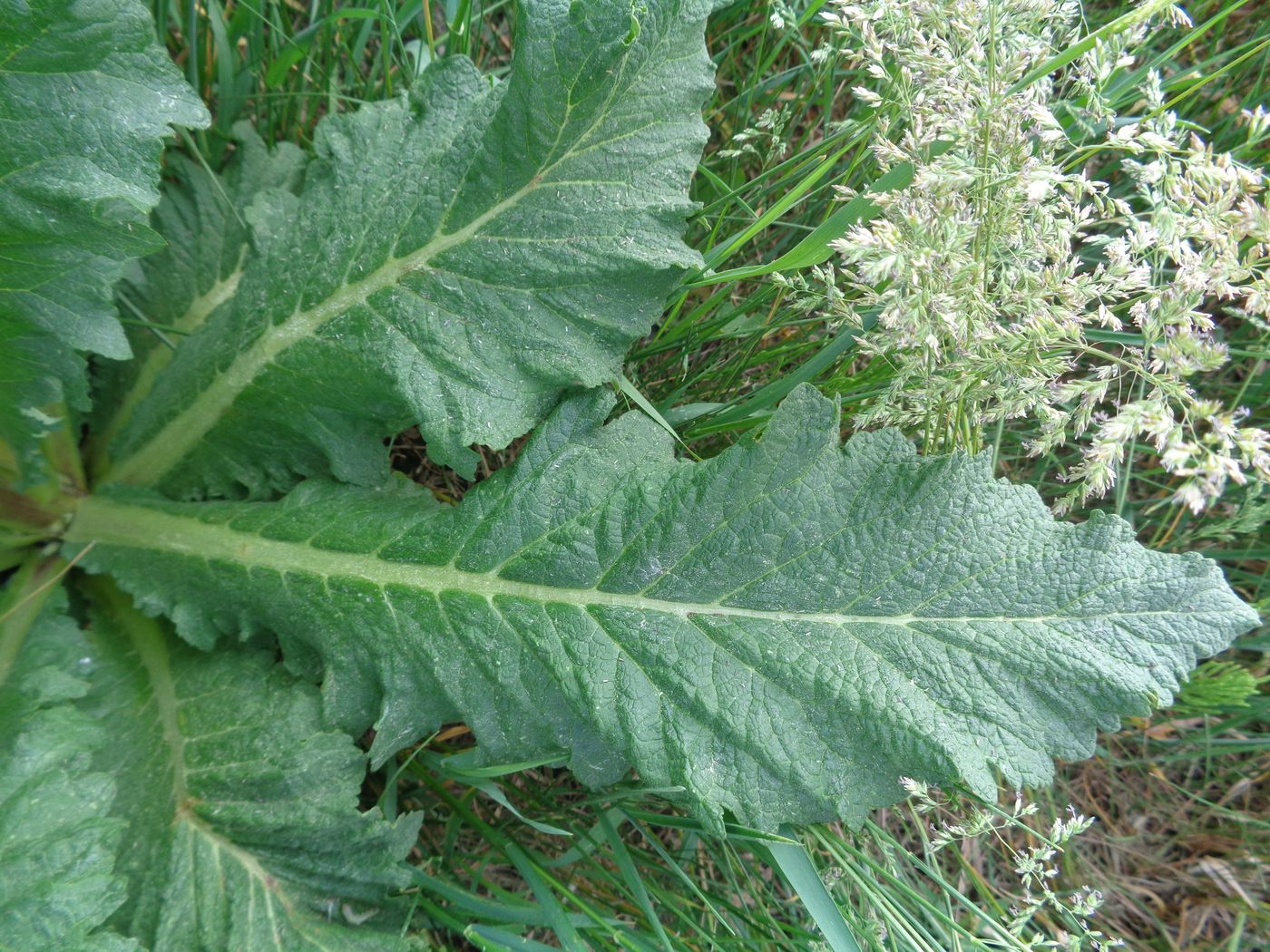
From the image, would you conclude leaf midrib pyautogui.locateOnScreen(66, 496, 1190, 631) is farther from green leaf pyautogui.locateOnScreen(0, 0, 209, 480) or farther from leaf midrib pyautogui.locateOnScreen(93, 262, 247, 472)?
green leaf pyautogui.locateOnScreen(0, 0, 209, 480)

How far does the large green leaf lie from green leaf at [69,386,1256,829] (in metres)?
0.15

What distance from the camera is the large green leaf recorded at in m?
Result: 1.48

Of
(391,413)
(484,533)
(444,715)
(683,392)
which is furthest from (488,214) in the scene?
(444,715)

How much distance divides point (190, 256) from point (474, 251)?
79cm

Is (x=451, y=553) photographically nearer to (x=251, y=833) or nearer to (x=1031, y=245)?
(x=251, y=833)

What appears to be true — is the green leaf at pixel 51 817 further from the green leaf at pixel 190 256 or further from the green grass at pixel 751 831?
the green leaf at pixel 190 256

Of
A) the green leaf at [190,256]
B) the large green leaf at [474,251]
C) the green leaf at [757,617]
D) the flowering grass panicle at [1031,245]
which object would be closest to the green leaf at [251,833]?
the green leaf at [757,617]

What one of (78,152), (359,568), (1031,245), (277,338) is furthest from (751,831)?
(78,152)

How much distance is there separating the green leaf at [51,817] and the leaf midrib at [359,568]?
257 mm

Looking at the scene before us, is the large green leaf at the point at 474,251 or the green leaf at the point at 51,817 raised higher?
the large green leaf at the point at 474,251

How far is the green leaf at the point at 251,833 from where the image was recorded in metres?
1.58

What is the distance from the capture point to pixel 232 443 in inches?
72.3

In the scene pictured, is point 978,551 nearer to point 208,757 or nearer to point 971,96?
point 971,96

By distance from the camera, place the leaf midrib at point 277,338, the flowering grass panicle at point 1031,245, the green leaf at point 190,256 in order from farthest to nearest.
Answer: the green leaf at point 190,256
the leaf midrib at point 277,338
the flowering grass panicle at point 1031,245
